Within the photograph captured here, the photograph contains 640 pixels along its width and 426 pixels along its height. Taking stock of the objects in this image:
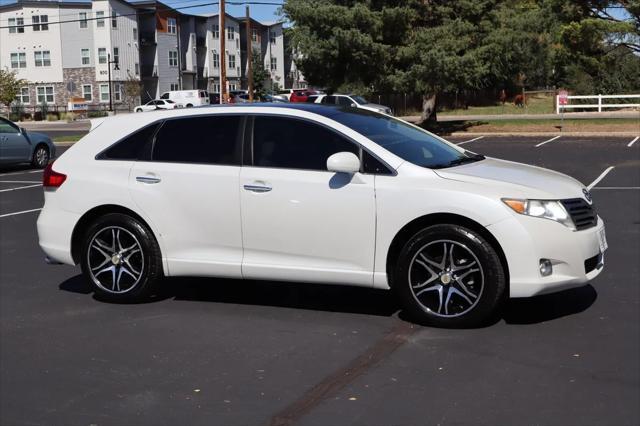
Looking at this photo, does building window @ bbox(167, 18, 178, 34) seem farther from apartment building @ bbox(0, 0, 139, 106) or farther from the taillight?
the taillight

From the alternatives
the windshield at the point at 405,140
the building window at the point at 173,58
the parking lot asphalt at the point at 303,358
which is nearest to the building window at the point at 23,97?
the building window at the point at 173,58

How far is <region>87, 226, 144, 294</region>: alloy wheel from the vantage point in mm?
6598

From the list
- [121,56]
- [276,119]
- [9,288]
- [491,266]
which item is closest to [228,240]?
[276,119]

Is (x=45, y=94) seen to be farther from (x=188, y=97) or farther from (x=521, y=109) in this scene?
(x=521, y=109)

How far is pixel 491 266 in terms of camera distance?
5.54 metres

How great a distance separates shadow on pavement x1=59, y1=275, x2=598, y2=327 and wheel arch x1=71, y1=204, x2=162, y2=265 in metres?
0.46

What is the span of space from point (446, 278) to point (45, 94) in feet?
234

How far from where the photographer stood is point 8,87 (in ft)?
214

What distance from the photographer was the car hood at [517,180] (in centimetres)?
563

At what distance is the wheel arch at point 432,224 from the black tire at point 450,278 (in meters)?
0.04

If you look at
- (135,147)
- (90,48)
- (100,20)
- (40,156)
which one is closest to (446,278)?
(135,147)

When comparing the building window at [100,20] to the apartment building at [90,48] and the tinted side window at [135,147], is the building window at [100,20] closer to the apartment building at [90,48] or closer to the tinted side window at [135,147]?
the apartment building at [90,48]

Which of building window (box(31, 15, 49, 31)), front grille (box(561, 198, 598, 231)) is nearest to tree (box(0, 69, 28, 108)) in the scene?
building window (box(31, 15, 49, 31))

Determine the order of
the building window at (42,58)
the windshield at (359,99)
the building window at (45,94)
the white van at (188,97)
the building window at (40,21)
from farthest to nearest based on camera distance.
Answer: the building window at (45,94)
the building window at (42,58)
the building window at (40,21)
the white van at (188,97)
the windshield at (359,99)
